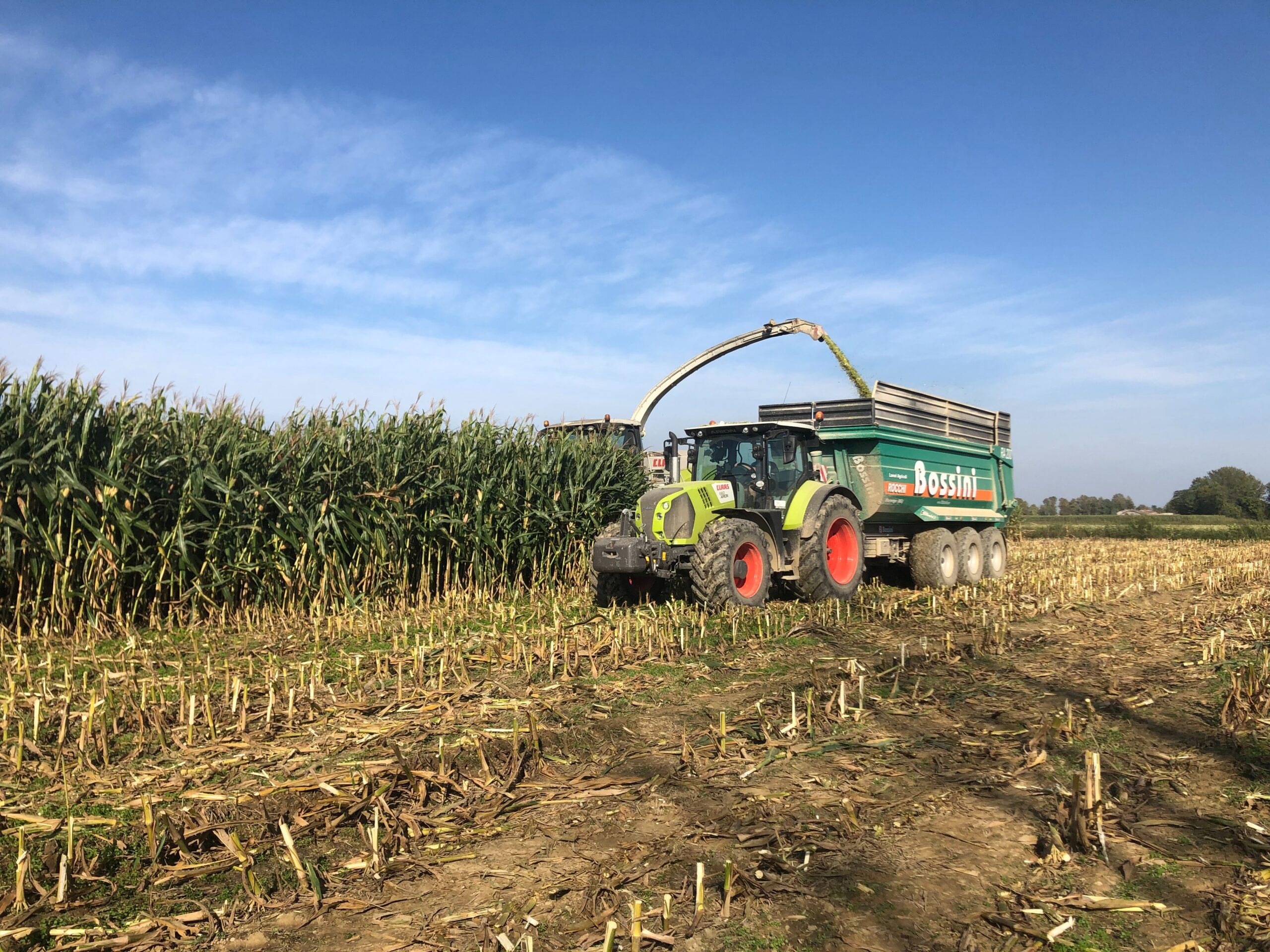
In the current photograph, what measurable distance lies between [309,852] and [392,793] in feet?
1.74

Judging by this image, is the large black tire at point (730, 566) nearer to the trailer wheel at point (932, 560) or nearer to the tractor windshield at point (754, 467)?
the tractor windshield at point (754, 467)

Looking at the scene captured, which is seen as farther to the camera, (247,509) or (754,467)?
(754,467)

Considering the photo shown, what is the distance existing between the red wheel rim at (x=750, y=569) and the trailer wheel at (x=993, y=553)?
5671 mm

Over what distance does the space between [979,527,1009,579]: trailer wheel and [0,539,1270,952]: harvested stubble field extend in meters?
5.85

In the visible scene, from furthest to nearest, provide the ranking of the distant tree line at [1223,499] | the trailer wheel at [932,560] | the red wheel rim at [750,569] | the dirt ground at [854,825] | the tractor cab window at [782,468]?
the distant tree line at [1223,499], the trailer wheel at [932,560], the tractor cab window at [782,468], the red wheel rim at [750,569], the dirt ground at [854,825]

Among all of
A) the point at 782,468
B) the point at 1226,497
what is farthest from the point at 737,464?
the point at 1226,497

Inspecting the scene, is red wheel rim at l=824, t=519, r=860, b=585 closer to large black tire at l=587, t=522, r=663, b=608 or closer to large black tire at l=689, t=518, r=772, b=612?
large black tire at l=689, t=518, r=772, b=612

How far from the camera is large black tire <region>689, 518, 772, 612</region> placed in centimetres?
830

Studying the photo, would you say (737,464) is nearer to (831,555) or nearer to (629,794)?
(831,555)

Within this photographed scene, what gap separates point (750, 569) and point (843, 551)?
2.08m

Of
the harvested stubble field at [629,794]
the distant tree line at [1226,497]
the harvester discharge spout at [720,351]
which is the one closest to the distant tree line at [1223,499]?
the distant tree line at [1226,497]

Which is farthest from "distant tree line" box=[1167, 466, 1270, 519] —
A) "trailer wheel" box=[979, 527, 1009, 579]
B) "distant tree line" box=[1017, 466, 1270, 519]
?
"trailer wheel" box=[979, 527, 1009, 579]

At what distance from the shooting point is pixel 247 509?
8.64 meters

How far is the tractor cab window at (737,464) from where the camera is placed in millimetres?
9484
